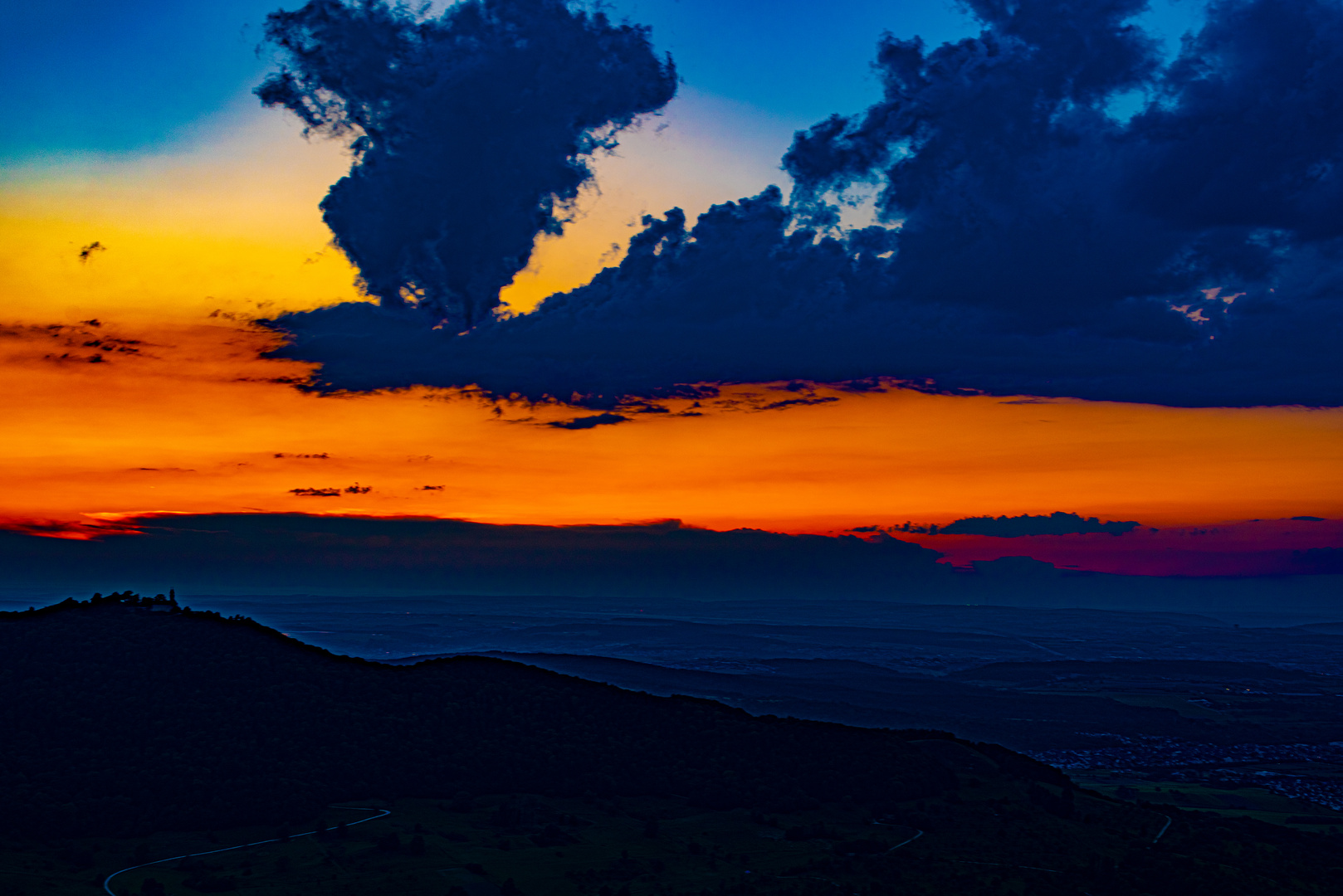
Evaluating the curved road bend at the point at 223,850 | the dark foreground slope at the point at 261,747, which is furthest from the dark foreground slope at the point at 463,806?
the curved road bend at the point at 223,850

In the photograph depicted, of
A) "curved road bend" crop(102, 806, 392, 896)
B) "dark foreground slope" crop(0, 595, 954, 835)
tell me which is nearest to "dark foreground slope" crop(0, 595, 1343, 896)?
"dark foreground slope" crop(0, 595, 954, 835)

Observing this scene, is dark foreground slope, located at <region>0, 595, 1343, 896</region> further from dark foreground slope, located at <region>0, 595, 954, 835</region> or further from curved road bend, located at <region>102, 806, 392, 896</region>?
curved road bend, located at <region>102, 806, 392, 896</region>

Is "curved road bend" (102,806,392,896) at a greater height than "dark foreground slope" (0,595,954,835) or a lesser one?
lesser

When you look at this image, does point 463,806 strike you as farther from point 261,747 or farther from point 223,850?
point 223,850

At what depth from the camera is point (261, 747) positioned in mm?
168125

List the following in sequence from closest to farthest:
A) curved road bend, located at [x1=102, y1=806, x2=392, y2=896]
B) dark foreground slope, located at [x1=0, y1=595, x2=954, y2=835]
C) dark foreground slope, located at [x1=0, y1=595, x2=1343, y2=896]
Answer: curved road bend, located at [x1=102, y1=806, x2=392, y2=896]
dark foreground slope, located at [x1=0, y1=595, x2=1343, y2=896]
dark foreground slope, located at [x1=0, y1=595, x2=954, y2=835]

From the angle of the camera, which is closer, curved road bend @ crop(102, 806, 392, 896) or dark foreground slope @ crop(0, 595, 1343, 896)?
curved road bend @ crop(102, 806, 392, 896)

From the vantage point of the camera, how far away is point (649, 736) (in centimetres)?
19812

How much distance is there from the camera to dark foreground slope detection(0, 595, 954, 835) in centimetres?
14950

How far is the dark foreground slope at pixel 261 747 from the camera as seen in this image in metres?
150

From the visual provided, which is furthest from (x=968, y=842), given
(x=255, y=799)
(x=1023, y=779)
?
(x=255, y=799)

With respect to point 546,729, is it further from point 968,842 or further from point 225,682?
point 968,842

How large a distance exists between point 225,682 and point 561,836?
67749mm

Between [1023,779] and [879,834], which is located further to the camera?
[1023,779]
